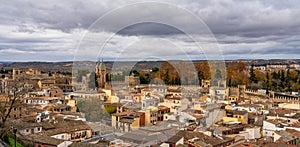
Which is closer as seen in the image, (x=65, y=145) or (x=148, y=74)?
(x=65, y=145)

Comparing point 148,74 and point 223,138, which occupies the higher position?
point 148,74

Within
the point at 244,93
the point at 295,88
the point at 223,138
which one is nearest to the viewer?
the point at 223,138

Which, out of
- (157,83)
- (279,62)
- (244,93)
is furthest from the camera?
(279,62)

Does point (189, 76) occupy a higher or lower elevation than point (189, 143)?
higher

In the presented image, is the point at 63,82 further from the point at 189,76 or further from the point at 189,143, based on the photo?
the point at 189,143

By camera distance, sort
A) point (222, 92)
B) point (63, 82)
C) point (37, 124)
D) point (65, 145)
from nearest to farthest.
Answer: point (65, 145) < point (37, 124) < point (222, 92) < point (63, 82)

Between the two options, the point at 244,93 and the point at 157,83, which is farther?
the point at 244,93

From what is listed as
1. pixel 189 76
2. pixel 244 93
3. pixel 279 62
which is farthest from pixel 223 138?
pixel 279 62

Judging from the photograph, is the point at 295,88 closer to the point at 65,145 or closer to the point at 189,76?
the point at 189,76

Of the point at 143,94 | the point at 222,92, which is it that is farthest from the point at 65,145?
the point at 222,92
